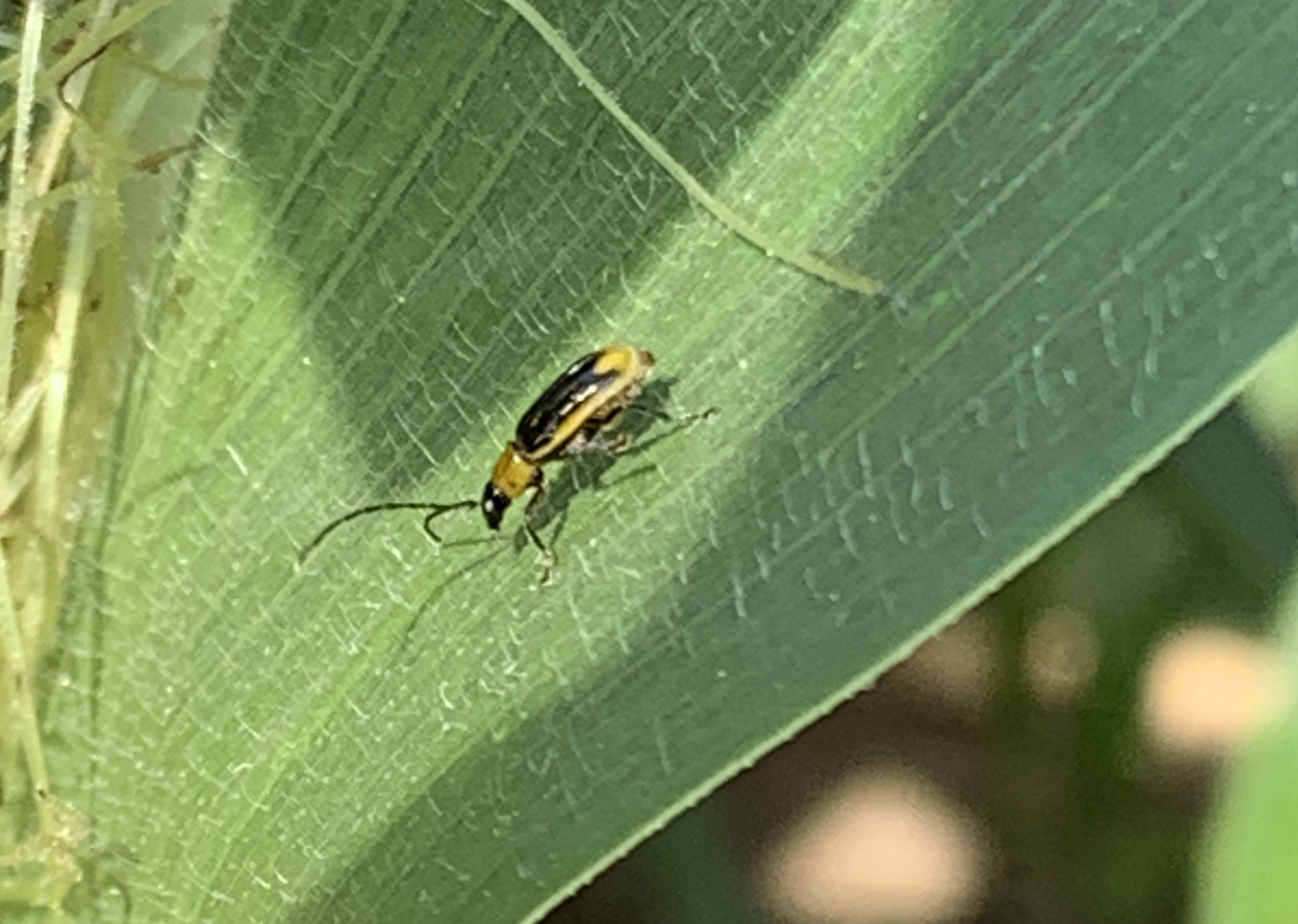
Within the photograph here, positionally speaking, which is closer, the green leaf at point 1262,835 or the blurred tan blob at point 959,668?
the green leaf at point 1262,835

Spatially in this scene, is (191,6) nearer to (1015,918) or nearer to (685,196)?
(685,196)

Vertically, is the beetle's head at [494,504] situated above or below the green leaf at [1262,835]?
above

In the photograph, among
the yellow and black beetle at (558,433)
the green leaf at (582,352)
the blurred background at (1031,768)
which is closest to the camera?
the green leaf at (582,352)

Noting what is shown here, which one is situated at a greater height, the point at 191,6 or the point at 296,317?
the point at 191,6

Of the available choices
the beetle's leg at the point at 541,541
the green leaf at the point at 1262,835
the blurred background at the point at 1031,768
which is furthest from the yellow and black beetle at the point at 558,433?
the blurred background at the point at 1031,768

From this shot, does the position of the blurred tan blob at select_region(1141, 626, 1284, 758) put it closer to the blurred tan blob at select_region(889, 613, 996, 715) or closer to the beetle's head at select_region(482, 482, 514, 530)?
the blurred tan blob at select_region(889, 613, 996, 715)

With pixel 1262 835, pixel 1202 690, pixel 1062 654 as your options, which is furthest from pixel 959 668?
pixel 1262 835

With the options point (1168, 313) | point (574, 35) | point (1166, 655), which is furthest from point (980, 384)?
point (1166, 655)

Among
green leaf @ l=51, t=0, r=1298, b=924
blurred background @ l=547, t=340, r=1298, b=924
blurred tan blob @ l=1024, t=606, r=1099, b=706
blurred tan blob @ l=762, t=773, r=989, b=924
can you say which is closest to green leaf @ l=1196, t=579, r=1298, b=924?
green leaf @ l=51, t=0, r=1298, b=924

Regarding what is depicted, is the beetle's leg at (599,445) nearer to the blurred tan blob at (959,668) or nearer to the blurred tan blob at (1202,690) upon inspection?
the blurred tan blob at (959,668)
